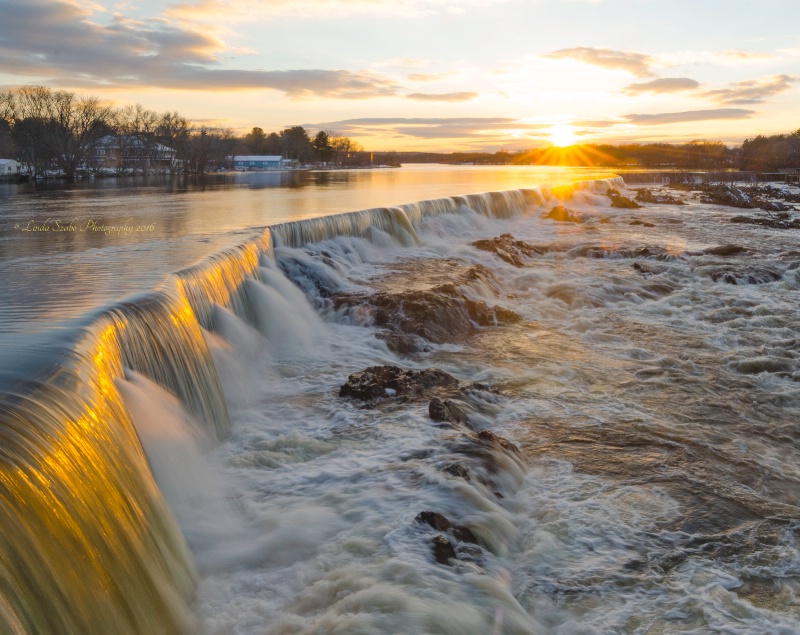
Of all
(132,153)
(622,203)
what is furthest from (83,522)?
(132,153)

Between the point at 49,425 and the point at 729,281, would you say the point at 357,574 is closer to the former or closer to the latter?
the point at 49,425

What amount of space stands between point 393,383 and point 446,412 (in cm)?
137

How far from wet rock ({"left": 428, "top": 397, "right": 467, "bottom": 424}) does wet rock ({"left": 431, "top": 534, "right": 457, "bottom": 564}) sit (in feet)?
8.63

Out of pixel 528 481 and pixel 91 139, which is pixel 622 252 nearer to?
pixel 528 481

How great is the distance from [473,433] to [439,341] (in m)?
4.63

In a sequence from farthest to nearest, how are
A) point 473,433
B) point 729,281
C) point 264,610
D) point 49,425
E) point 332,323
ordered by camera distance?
1. point 729,281
2. point 332,323
3. point 473,433
4. point 264,610
5. point 49,425

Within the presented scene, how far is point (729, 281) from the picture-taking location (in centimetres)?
1747

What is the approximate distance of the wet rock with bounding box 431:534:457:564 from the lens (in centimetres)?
512

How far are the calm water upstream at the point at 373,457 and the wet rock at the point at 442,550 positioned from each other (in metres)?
0.03

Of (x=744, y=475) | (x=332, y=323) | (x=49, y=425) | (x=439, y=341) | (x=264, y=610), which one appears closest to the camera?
(x=49, y=425)

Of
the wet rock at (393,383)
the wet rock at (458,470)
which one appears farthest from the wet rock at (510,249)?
the wet rock at (458,470)

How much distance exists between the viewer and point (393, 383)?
30.0 feet

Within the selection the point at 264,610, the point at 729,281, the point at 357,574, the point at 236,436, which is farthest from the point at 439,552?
the point at 729,281

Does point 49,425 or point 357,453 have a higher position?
point 49,425
